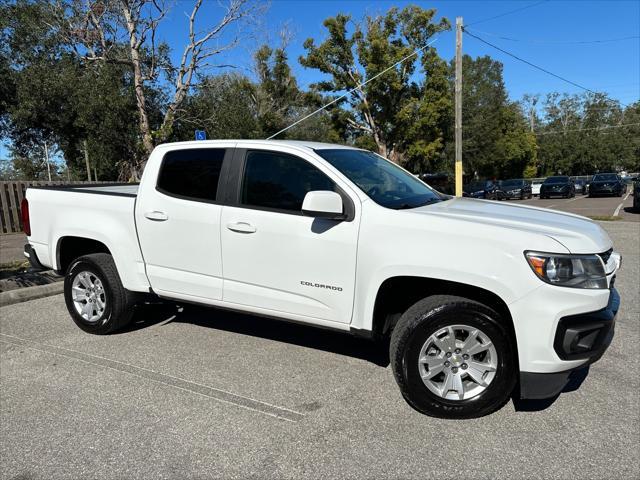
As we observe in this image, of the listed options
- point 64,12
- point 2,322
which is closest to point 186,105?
point 64,12

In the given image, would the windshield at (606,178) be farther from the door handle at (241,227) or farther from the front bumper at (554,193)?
the door handle at (241,227)

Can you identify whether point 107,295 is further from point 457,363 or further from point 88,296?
point 457,363

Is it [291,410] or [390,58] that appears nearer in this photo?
[291,410]

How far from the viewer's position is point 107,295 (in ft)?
15.5

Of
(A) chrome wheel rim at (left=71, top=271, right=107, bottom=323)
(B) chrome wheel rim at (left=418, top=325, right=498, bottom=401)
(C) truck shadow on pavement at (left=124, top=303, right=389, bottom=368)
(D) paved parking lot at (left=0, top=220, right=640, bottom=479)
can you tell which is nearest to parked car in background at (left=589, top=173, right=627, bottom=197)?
(D) paved parking lot at (left=0, top=220, right=640, bottom=479)

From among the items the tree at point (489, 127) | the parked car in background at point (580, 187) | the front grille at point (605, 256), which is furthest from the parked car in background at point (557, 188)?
the front grille at point (605, 256)

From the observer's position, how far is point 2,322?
5477mm

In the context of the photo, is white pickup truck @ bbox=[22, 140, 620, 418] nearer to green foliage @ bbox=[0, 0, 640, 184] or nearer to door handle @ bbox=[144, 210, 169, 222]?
door handle @ bbox=[144, 210, 169, 222]

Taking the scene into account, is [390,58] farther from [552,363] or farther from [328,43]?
[552,363]

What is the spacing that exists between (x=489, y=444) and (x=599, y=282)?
1.18m

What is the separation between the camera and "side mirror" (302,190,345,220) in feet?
10.9

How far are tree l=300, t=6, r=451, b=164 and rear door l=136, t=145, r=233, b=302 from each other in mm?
25288

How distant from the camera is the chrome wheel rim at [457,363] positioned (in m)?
3.14

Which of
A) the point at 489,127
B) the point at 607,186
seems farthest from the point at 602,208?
the point at 489,127
